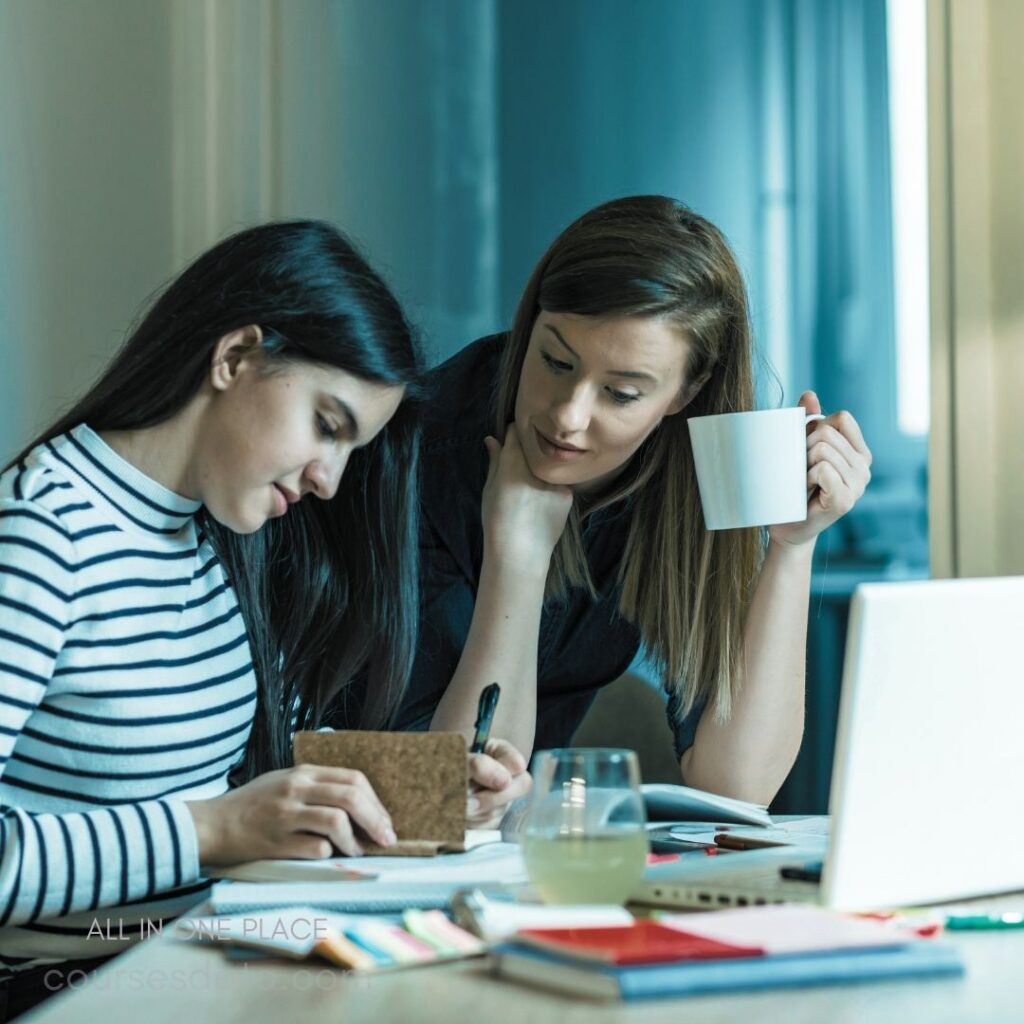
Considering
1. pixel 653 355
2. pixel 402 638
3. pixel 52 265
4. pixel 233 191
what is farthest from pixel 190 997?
pixel 233 191

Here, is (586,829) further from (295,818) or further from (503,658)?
(503,658)

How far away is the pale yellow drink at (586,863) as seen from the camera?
0.82m

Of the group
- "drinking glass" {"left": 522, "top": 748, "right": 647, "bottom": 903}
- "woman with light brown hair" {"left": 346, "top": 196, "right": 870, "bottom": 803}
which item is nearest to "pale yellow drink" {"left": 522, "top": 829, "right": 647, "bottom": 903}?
"drinking glass" {"left": 522, "top": 748, "right": 647, "bottom": 903}

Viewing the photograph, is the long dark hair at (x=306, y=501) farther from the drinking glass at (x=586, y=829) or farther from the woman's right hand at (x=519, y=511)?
the drinking glass at (x=586, y=829)

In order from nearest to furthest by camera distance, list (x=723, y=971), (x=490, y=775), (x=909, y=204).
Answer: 1. (x=723, y=971)
2. (x=490, y=775)
3. (x=909, y=204)

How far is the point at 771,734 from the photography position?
5.24 feet

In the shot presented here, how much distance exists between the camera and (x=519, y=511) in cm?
168

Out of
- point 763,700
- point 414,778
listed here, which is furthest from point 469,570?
point 414,778

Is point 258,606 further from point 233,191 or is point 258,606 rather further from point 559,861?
point 233,191

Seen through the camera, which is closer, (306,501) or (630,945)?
(630,945)

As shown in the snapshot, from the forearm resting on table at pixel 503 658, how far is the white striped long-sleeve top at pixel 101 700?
31cm

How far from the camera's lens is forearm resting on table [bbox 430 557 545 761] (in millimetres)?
1571

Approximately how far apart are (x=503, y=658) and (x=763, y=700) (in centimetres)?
31

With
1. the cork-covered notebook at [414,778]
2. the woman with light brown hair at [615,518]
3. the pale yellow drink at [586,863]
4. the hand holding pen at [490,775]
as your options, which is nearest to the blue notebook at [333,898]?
the pale yellow drink at [586,863]
